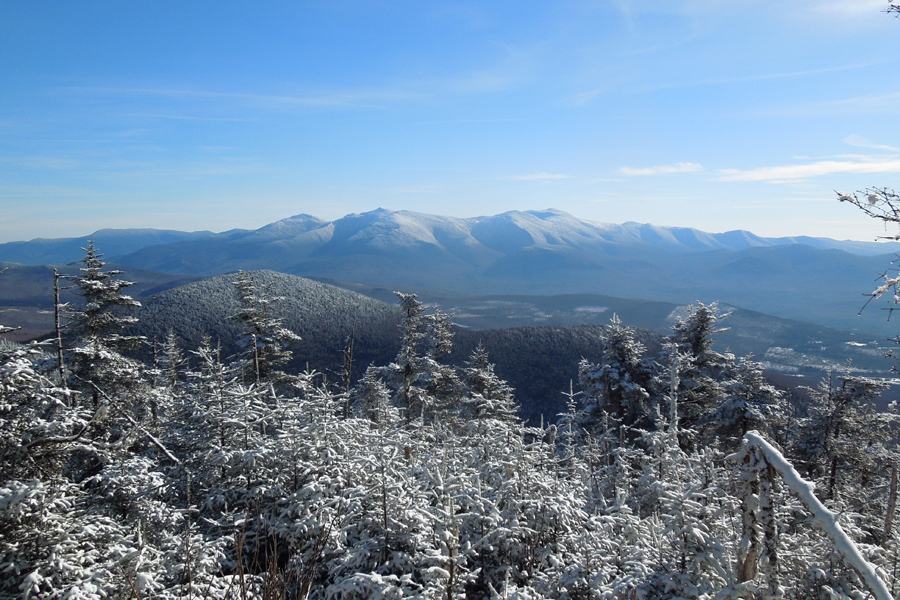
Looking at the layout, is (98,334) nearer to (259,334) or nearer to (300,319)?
(259,334)

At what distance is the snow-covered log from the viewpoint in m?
2.03

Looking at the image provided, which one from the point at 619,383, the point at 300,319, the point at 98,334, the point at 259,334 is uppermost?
the point at 98,334

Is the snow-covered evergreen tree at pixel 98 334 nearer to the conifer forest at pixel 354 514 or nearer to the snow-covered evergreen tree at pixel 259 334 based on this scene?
the conifer forest at pixel 354 514

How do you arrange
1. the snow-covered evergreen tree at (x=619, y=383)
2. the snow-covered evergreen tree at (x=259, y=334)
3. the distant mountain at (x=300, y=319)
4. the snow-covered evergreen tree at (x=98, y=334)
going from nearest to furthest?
the snow-covered evergreen tree at (x=98, y=334)
the snow-covered evergreen tree at (x=259, y=334)
the snow-covered evergreen tree at (x=619, y=383)
the distant mountain at (x=300, y=319)

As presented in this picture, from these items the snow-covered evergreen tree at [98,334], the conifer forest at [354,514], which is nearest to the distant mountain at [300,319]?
the snow-covered evergreen tree at [98,334]

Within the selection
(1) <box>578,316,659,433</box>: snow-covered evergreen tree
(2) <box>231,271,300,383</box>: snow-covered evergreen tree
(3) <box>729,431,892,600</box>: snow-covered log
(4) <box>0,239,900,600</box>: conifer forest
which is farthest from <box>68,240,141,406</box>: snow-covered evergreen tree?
(1) <box>578,316,659,433</box>: snow-covered evergreen tree

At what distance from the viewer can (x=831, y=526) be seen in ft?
7.69

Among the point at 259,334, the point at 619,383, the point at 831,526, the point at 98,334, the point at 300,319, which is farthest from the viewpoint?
the point at 300,319

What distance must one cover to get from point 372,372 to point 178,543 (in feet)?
64.2

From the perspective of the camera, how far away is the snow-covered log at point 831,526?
A: 6.66 ft

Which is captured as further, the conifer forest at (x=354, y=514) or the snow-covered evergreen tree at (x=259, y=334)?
the snow-covered evergreen tree at (x=259, y=334)

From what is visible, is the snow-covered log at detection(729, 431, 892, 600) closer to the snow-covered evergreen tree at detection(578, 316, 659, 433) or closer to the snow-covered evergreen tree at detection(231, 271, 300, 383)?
the snow-covered evergreen tree at detection(578, 316, 659, 433)

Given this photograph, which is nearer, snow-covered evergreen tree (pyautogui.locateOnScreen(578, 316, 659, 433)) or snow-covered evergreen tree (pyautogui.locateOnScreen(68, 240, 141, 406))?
snow-covered evergreen tree (pyautogui.locateOnScreen(68, 240, 141, 406))

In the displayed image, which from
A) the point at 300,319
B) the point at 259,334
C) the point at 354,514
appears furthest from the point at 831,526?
the point at 300,319
